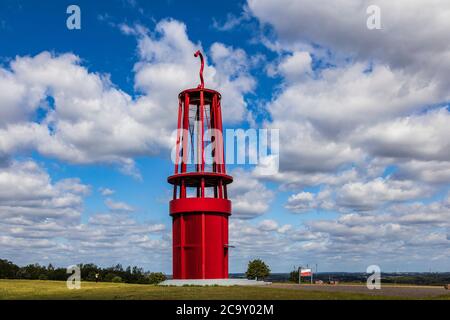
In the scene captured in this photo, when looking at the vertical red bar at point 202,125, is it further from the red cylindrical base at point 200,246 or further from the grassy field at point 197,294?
the grassy field at point 197,294

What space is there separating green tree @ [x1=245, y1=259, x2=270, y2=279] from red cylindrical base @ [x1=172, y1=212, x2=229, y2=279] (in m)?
33.2

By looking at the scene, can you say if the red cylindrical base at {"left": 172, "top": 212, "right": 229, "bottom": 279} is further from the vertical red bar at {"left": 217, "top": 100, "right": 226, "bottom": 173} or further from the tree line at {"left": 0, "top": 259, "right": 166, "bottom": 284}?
the tree line at {"left": 0, "top": 259, "right": 166, "bottom": 284}

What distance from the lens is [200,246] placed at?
189 ft

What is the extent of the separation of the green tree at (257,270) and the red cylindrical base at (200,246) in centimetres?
3317

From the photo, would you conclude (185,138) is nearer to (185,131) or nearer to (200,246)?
(185,131)

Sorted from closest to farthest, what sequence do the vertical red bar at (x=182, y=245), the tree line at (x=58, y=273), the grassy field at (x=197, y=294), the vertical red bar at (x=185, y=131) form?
the grassy field at (x=197, y=294)
the vertical red bar at (x=182, y=245)
the vertical red bar at (x=185, y=131)
the tree line at (x=58, y=273)

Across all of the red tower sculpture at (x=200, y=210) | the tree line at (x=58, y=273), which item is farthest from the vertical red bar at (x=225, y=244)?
the tree line at (x=58, y=273)

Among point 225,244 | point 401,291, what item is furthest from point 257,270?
point 401,291

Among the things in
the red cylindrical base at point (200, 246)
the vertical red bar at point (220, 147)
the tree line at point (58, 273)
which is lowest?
the tree line at point (58, 273)

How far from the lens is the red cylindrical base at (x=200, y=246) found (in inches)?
2260

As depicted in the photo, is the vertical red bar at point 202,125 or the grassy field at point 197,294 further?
the vertical red bar at point 202,125

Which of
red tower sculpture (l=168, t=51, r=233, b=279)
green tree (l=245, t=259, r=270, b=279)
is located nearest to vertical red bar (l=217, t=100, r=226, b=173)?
red tower sculpture (l=168, t=51, r=233, b=279)
